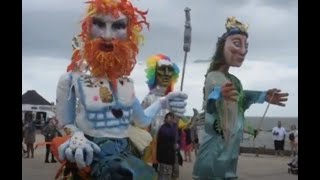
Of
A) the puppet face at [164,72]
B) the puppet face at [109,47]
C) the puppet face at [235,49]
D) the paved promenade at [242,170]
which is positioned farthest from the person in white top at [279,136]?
the puppet face at [109,47]

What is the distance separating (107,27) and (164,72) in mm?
3491

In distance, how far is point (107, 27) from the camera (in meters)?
5.33

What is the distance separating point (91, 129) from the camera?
5.15 m

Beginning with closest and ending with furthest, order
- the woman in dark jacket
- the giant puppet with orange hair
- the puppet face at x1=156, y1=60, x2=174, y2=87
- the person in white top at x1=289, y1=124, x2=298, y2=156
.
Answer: the giant puppet with orange hair
the woman in dark jacket
the puppet face at x1=156, y1=60, x2=174, y2=87
the person in white top at x1=289, y1=124, x2=298, y2=156

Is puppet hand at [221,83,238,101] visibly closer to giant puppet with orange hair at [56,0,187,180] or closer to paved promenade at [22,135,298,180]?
giant puppet with orange hair at [56,0,187,180]

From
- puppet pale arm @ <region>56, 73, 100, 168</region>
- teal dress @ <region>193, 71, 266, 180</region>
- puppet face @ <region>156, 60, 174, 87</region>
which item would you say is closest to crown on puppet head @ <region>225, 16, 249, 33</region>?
teal dress @ <region>193, 71, 266, 180</region>

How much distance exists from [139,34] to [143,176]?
1.38 meters

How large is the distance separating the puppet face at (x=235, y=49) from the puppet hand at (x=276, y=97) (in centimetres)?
49

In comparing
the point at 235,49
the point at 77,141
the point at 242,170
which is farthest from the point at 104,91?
the point at 242,170

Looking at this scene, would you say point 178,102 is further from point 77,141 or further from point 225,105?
point 77,141

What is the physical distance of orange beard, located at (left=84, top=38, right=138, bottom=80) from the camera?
17.2 ft

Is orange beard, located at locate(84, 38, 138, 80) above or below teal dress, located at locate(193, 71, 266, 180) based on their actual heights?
above

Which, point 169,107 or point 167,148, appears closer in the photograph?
point 169,107

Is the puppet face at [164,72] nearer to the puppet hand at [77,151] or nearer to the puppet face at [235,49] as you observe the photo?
the puppet face at [235,49]
